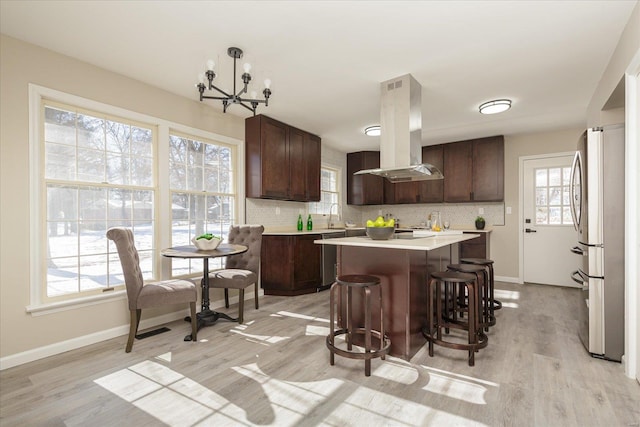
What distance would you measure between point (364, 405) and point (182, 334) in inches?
77.3

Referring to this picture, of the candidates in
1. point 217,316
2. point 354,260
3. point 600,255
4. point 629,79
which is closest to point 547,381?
point 600,255

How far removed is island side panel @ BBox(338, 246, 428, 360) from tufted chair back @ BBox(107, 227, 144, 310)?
185 centimetres

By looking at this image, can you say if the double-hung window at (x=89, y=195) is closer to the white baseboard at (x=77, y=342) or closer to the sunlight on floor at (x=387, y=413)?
the white baseboard at (x=77, y=342)

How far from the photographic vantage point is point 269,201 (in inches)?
193

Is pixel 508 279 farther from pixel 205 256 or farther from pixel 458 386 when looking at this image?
pixel 205 256

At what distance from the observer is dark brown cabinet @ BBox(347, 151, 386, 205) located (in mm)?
6555

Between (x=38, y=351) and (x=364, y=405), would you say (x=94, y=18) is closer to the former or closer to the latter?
(x=38, y=351)

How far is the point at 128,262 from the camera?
8.69 feet

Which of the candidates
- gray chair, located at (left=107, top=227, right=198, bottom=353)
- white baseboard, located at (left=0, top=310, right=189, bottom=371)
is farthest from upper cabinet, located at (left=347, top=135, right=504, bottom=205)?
gray chair, located at (left=107, top=227, right=198, bottom=353)

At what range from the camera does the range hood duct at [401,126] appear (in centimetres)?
311

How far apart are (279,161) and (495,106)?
2886 millimetres

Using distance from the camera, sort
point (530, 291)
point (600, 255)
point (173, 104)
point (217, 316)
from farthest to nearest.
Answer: point (530, 291), point (173, 104), point (217, 316), point (600, 255)

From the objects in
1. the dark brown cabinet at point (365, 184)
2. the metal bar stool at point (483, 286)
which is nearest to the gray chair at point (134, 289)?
the metal bar stool at point (483, 286)

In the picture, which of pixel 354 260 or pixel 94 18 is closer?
pixel 94 18
